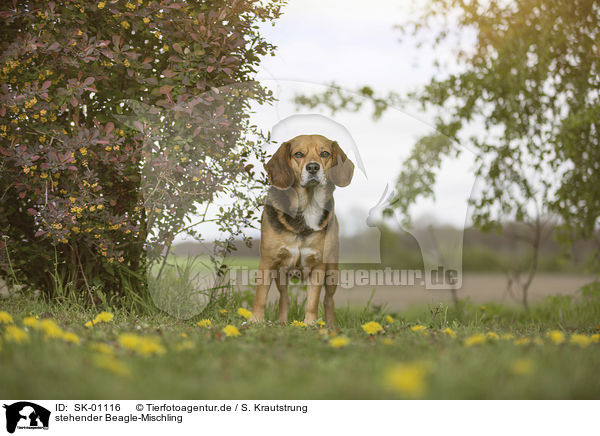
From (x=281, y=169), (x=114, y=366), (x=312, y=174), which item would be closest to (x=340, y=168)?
(x=312, y=174)

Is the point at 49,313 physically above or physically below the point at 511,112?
below

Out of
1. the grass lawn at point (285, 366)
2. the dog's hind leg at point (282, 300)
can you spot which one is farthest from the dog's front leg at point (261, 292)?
the grass lawn at point (285, 366)

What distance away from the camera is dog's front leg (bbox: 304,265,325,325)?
160 inches

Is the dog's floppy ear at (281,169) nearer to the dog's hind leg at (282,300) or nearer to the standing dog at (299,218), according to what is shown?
the standing dog at (299,218)

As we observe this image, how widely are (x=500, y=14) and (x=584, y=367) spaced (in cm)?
528

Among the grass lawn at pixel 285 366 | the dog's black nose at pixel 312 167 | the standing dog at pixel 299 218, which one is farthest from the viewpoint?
the standing dog at pixel 299 218

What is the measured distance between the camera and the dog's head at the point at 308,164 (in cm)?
387

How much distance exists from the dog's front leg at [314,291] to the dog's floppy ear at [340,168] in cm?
72

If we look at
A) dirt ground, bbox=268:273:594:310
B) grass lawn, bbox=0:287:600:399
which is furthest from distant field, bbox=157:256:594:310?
grass lawn, bbox=0:287:600:399

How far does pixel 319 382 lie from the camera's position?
65.4 inches

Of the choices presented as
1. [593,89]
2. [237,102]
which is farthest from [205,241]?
[593,89]

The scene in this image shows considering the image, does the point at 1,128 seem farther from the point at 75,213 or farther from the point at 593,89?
the point at 593,89
